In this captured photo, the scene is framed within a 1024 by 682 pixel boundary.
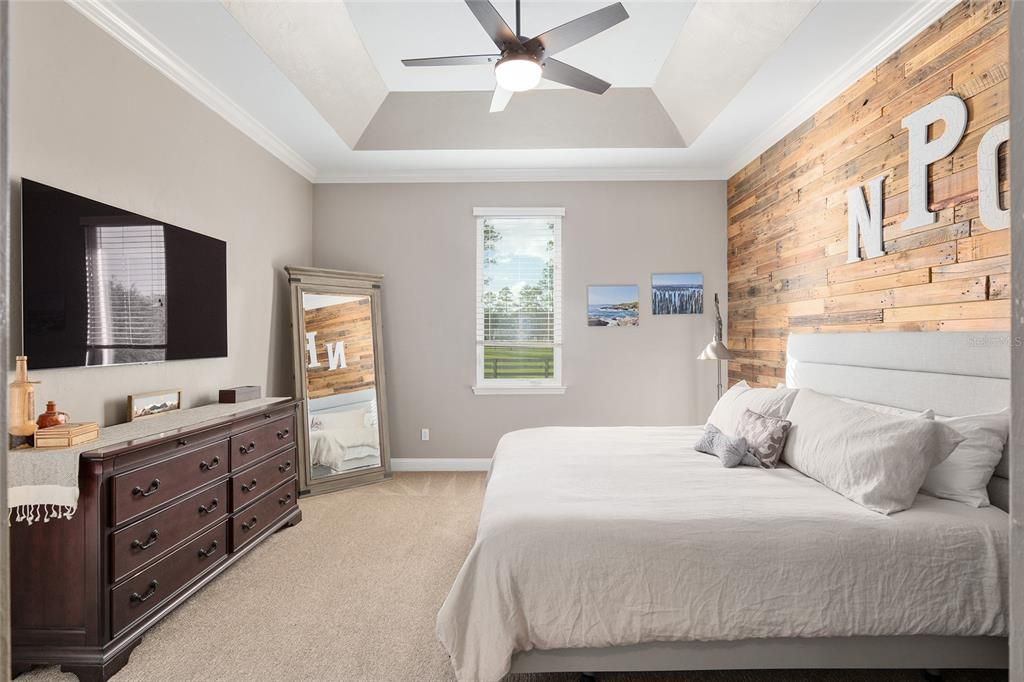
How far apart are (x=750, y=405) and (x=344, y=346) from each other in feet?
10.7

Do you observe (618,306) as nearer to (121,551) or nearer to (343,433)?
(343,433)

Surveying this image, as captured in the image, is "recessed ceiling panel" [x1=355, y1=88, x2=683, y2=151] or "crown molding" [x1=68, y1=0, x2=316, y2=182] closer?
"crown molding" [x1=68, y1=0, x2=316, y2=182]

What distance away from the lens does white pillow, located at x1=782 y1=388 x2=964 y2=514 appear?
6.61 feet

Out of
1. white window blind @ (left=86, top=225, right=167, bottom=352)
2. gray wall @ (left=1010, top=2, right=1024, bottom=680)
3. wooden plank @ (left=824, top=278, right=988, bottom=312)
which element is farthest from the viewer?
white window blind @ (left=86, top=225, right=167, bottom=352)

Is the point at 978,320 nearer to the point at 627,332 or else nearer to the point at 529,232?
the point at 627,332

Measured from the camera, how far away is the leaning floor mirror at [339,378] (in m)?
4.48

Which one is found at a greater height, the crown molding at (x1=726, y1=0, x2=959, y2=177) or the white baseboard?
the crown molding at (x1=726, y1=0, x2=959, y2=177)

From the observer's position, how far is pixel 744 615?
5.98 ft

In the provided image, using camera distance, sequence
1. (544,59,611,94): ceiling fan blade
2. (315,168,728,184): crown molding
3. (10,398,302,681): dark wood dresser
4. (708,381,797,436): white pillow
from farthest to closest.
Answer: (315,168,728,184): crown molding < (708,381,797,436): white pillow < (544,59,611,94): ceiling fan blade < (10,398,302,681): dark wood dresser

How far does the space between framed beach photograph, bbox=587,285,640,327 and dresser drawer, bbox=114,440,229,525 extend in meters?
3.34

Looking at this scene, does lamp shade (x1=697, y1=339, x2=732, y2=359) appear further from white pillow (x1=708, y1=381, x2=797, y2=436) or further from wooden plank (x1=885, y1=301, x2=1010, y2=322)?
wooden plank (x1=885, y1=301, x2=1010, y2=322)

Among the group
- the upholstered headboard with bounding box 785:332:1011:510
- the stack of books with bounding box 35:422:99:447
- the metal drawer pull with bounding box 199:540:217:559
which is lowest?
the metal drawer pull with bounding box 199:540:217:559

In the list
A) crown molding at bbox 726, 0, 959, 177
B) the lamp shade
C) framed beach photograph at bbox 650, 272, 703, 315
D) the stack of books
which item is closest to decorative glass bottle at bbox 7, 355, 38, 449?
the stack of books

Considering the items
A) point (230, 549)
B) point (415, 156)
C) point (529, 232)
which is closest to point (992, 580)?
point (230, 549)
